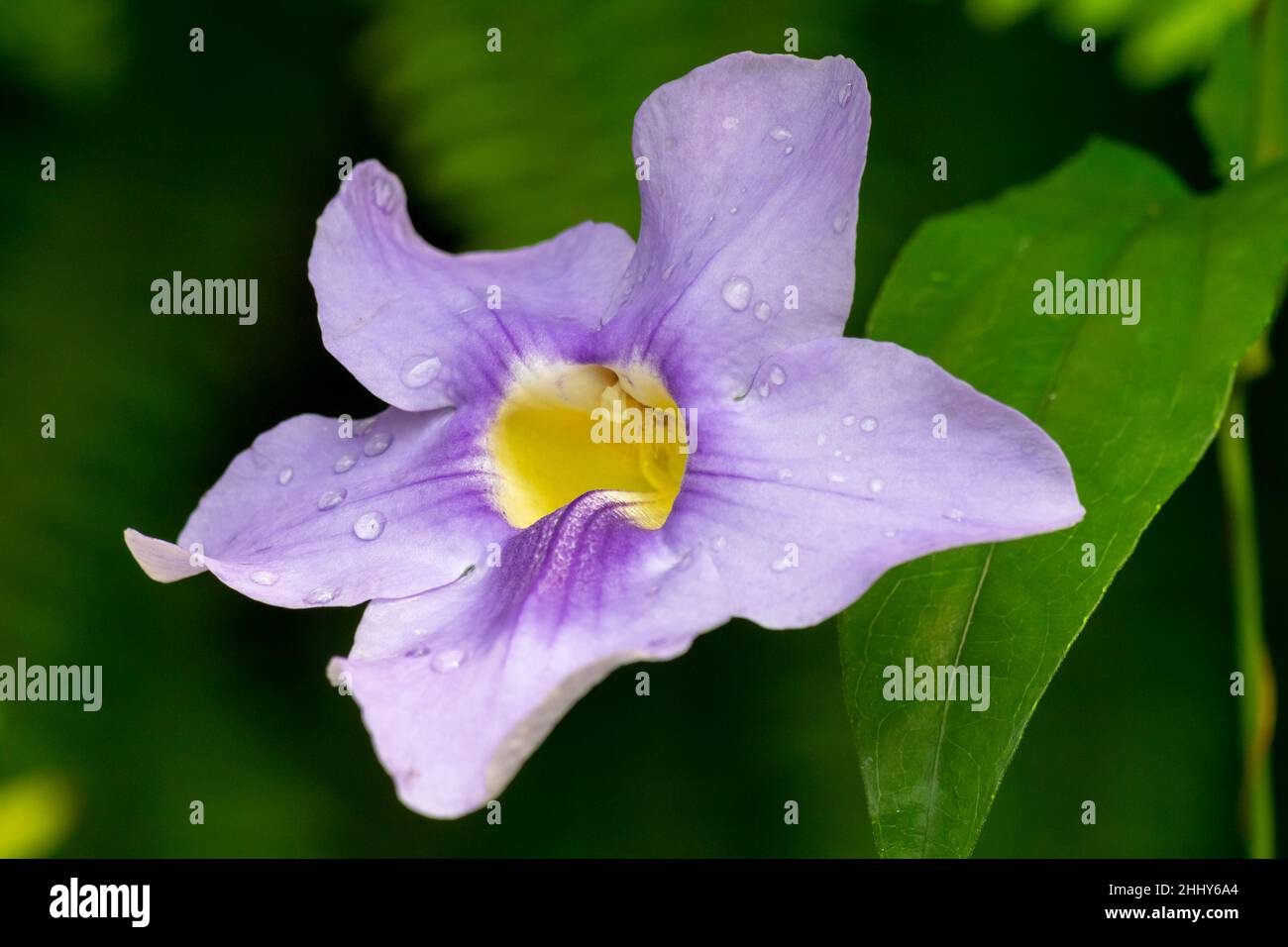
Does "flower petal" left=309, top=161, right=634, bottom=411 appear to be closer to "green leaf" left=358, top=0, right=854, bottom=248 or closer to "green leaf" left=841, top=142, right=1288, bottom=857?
"green leaf" left=841, top=142, right=1288, bottom=857

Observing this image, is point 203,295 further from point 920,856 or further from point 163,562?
point 920,856

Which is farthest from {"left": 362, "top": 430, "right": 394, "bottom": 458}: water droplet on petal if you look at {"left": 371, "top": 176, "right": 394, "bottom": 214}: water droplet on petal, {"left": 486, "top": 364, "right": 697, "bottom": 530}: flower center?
{"left": 371, "top": 176, "right": 394, "bottom": 214}: water droplet on petal

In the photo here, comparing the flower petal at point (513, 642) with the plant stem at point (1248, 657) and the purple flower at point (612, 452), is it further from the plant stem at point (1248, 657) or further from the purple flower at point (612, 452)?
the plant stem at point (1248, 657)

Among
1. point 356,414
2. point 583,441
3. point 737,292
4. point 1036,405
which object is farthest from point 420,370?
point 356,414

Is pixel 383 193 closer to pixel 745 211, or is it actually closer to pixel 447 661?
pixel 745 211

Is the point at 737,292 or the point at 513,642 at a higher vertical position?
the point at 737,292

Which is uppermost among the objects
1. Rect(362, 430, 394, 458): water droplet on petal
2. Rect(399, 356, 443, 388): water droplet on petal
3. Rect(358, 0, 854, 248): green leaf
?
Rect(358, 0, 854, 248): green leaf
